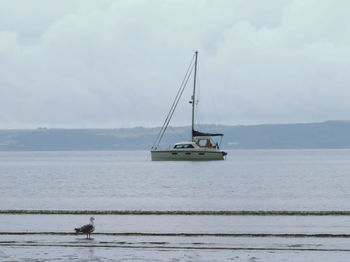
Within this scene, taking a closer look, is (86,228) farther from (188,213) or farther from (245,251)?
(188,213)

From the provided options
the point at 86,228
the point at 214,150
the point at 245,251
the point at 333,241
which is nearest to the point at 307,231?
the point at 333,241

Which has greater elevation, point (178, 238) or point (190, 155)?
point (190, 155)

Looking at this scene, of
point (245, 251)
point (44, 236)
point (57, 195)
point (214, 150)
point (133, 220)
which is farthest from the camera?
point (214, 150)

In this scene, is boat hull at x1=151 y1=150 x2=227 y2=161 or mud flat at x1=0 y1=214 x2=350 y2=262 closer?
mud flat at x1=0 y1=214 x2=350 y2=262

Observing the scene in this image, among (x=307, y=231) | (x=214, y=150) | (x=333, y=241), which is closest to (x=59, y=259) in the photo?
(x=333, y=241)

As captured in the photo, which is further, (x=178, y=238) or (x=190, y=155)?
(x=190, y=155)

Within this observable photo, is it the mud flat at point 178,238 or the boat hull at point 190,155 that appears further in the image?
the boat hull at point 190,155

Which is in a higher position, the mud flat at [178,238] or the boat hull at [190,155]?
the boat hull at [190,155]

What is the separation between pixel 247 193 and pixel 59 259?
4836cm

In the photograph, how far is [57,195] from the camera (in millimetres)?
64938

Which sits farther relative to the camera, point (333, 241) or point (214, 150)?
point (214, 150)

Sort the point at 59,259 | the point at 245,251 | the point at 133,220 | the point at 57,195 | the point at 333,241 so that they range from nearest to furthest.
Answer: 1. the point at 59,259
2. the point at 245,251
3. the point at 333,241
4. the point at 133,220
5. the point at 57,195

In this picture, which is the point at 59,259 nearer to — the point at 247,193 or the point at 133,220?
the point at 133,220

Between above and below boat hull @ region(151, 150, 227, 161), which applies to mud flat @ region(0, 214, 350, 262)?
below
